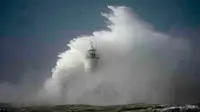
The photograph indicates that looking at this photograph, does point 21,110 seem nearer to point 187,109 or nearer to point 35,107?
point 35,107

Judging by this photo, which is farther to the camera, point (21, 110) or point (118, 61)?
point (118, 61)

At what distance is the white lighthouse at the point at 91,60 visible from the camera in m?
27.3

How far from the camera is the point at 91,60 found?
27344 mm

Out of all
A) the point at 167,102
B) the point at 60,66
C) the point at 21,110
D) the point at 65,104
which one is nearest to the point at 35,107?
the point at 21,110

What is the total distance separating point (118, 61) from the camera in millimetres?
28391

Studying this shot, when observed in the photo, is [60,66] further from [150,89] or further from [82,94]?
[150,89]

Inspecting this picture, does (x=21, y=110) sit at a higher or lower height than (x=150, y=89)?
lower

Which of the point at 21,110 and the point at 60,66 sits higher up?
the point at 60,66

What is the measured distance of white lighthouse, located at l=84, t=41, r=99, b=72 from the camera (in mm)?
27316

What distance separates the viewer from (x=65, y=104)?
89.7 ft

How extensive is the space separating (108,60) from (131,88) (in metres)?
3.83

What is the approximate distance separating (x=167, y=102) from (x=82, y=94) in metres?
9.44

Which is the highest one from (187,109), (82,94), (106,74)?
(106,74)

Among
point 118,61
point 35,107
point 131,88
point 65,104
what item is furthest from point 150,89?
point 35,107
